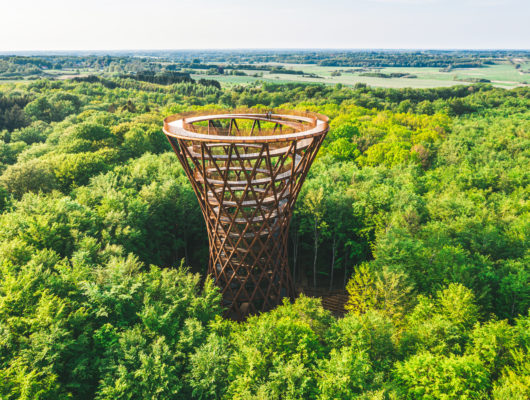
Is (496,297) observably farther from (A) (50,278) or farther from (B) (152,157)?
(B) (152,157)

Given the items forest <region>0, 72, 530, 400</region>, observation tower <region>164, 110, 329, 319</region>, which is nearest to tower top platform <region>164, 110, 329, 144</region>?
observation tower <region>164, 110, 329, 319</region>

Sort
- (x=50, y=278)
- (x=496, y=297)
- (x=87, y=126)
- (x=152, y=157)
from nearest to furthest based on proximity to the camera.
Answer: (x=50, y=278) → (x=496, y=297) → (x=152, y=157) → (x=87, y=126)

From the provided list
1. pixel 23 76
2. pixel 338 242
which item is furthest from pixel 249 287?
pixel 23 76

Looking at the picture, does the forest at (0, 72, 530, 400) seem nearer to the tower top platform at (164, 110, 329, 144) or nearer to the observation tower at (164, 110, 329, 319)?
the observation tower at (164, 110, 329, 319)

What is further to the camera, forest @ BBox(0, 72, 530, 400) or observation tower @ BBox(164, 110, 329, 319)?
observation tower @ BBox(164, 110, 329, 319)

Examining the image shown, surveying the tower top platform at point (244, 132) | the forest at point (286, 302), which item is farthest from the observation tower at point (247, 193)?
the forest at point (286, 302)

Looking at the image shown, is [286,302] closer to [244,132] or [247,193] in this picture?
[247,193]

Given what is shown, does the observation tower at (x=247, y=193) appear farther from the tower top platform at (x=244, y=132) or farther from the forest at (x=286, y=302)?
the forest at (x=286, y=302)
